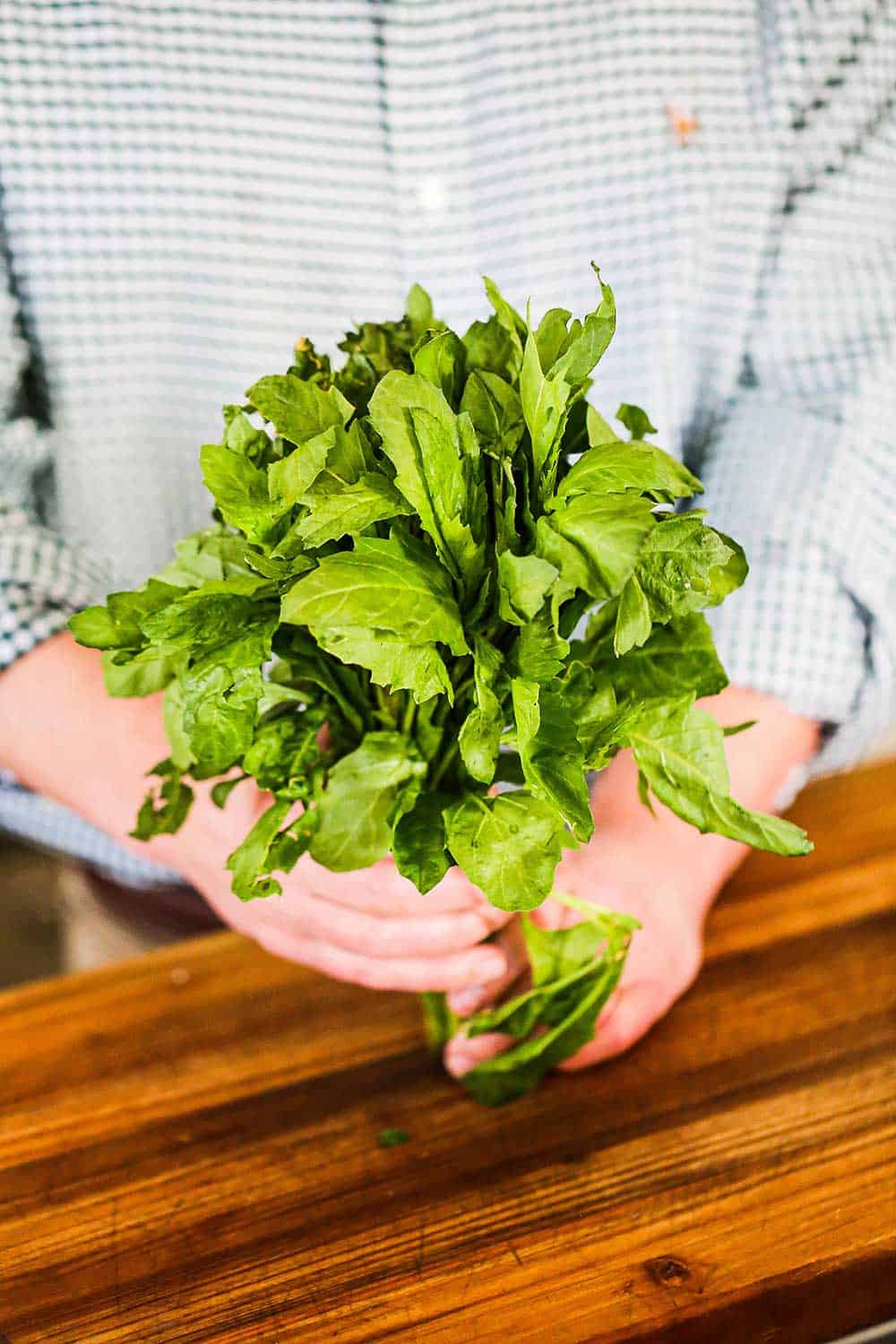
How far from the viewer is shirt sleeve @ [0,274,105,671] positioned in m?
0.60

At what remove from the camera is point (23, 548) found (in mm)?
623

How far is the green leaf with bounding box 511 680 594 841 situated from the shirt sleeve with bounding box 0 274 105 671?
34 centimetres

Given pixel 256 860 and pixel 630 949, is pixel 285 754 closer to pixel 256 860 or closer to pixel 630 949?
pixel 256 860

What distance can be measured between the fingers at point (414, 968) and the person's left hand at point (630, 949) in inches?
1.1

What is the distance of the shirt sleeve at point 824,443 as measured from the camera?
0.66m

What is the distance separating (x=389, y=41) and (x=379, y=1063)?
0.59 meters

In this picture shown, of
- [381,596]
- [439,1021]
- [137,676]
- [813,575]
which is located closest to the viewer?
[381,596]

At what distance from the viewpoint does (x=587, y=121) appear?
72 centimetres

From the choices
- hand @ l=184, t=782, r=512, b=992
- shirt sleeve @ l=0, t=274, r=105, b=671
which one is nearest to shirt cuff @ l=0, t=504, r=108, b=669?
shirt sleeve @ l=0, t=274, r=105, b=671

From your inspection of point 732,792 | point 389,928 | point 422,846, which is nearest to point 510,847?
point 422,846

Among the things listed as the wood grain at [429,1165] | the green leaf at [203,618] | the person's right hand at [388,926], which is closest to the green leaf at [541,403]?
the green leaf at [203,618]

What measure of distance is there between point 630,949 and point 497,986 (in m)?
0.07

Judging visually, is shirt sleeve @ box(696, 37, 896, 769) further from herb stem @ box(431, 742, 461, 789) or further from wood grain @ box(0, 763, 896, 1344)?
herb stem @ box(431, 742, 461, 789)

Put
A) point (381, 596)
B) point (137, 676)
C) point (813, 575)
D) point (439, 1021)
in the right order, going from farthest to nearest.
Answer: point (813, 575)
point (439, 1021)
point (137, 676)
point (381, 596)
